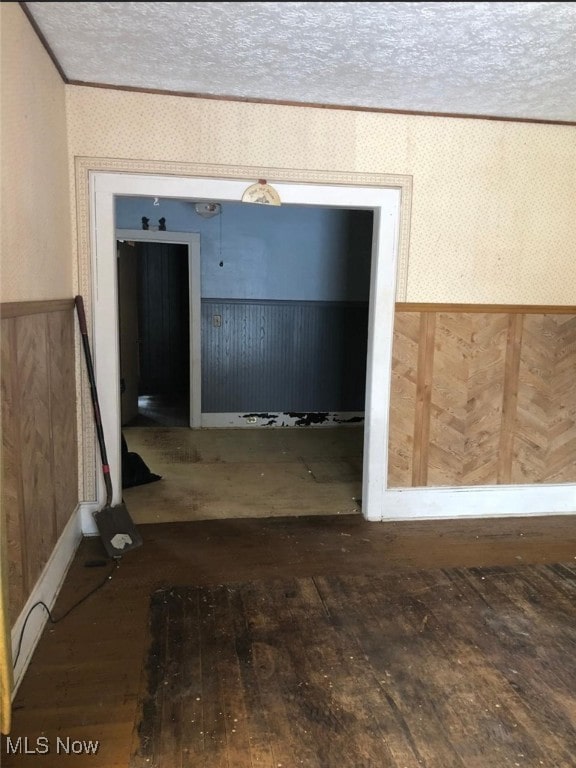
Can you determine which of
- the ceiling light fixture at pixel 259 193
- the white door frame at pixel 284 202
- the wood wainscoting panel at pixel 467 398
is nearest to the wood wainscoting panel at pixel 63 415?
the white door frame at pixel 284 202

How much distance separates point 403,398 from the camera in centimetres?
327

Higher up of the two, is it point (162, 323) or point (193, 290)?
point (193, 290)

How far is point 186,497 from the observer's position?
366 centimetres

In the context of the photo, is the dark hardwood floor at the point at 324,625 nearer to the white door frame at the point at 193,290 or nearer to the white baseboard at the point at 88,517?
the white baseboard at the point at 88,517

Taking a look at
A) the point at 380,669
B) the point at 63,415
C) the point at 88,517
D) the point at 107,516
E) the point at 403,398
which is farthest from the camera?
the point at 403,398

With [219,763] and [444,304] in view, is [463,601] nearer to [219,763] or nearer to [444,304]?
[219,763]

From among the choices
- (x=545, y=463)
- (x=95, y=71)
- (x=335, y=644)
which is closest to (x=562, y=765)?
(x=335, y=644)

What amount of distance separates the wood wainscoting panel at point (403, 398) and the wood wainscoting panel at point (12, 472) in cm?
210

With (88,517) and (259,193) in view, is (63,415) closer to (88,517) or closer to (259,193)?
(88,517)

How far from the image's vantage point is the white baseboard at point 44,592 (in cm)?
190

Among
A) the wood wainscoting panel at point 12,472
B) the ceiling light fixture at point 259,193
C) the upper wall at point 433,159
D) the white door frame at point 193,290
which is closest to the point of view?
the wood wainscoting panel at point 12,472

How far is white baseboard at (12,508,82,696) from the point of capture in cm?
190

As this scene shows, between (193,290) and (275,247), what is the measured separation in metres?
0.95

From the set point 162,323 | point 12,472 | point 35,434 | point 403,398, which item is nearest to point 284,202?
point 403,398
